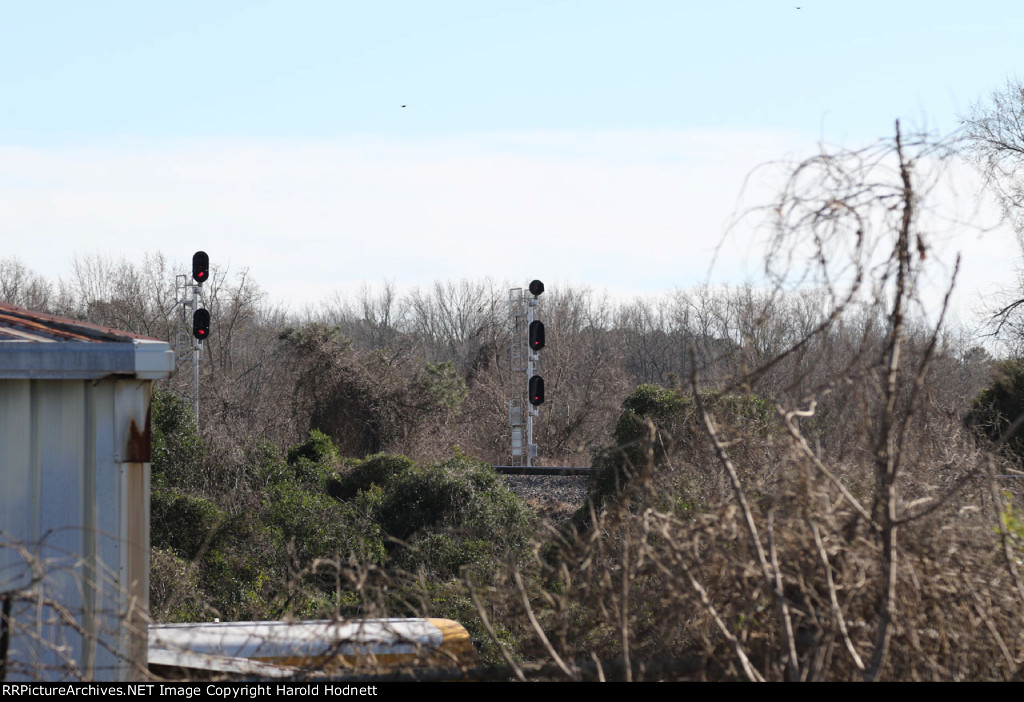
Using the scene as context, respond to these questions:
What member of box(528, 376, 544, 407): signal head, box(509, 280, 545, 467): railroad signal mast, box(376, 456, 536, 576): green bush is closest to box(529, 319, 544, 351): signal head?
box(509, 280, 545, 467): railroad signal mast

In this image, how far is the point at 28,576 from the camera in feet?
13.8

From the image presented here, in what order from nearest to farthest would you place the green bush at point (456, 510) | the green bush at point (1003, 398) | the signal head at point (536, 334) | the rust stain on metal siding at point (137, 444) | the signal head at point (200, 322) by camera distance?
the rust stain on metal siding at point (137, 444)
the green bush at point (456, 510)
the green bush at point (1003, 398)
the signal head at point (200, 322)
the signal head at point (536, 334)

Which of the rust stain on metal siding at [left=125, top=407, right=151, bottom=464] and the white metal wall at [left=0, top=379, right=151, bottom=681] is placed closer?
the white metal wall at [left=0, top=379, right=151, bottom=681]

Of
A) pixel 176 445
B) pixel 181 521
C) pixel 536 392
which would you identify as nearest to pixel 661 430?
pixel 181 521

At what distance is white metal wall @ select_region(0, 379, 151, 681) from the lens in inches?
164

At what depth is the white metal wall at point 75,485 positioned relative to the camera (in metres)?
4.17

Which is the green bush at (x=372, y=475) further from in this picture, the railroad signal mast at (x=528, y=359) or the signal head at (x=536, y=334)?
the signal head at (x=536, y=334)

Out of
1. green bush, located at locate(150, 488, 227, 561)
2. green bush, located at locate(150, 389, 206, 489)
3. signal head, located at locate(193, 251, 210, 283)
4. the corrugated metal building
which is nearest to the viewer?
the corrugated metal building

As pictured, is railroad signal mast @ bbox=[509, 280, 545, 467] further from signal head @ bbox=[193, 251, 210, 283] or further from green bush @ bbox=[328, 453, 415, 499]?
signal head @ bbox=[193, 251, 210, 283]

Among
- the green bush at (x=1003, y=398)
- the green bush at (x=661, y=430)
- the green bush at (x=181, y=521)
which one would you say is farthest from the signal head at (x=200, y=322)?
the green bush at (x=1003, y=398)

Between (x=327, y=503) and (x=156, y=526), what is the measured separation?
86.1 inches

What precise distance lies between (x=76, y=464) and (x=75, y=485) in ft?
0.30

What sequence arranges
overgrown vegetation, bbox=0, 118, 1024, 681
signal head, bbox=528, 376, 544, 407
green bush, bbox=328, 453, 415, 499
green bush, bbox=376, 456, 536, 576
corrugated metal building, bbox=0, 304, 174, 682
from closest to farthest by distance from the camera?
1. overgrown vegetation, bbox=0, 118, 1024, 681
2. corrugated metal building, bbox=0, 304, 174, 682
3. green bush, bbox=376, 456, 536, 576
4. green bush, bbox=328, 453, 415, 499
5. signal head, bbox=528, 376, 544, 407

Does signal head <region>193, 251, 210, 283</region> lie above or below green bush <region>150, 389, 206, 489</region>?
above
